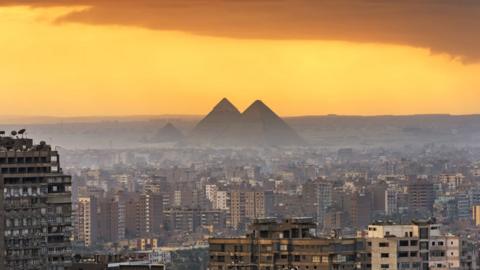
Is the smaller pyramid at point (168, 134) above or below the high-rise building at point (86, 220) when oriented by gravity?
above

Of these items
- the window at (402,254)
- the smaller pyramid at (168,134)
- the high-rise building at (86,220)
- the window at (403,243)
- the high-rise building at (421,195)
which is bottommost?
the window at (402,254)

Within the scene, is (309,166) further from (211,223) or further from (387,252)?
(387,252)

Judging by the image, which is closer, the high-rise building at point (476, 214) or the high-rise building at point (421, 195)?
the high-rise building at point (476, 214)

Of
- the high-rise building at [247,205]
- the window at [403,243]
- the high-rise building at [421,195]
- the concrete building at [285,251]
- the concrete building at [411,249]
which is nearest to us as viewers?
the concrete building at [285,251]

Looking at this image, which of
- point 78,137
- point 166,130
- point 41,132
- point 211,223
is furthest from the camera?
point 166,130

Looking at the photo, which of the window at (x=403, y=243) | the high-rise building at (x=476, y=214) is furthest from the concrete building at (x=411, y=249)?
the high-rise building at (x=476, y=214)

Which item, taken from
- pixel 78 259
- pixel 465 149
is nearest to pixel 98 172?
pixel 465 149

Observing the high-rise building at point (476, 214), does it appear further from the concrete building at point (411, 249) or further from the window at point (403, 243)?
the window at point (403, 243)
